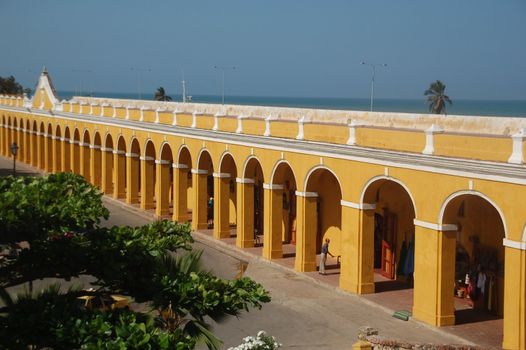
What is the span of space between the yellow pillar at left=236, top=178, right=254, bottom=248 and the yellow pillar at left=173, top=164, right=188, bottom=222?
456cm

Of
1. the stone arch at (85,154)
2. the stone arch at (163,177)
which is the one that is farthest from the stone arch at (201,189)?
the stone arch at (85,154)

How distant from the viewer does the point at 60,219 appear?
32.9ft

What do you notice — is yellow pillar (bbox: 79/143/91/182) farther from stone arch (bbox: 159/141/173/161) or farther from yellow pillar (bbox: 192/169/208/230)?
yellow pillar (bbox: 192/169/208/230)

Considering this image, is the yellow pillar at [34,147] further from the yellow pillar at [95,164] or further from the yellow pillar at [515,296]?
the yellow pillar at [515,296]

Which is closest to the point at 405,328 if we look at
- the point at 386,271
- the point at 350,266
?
the point at 350,266

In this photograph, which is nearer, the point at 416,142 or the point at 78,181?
the point at 78,181

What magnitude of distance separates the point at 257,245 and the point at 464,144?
10934 mm

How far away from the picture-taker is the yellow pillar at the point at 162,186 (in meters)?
30.7

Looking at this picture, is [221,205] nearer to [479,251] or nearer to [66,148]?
[479,251]

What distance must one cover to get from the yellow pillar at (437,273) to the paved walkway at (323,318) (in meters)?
0.29

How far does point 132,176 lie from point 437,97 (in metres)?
27.0

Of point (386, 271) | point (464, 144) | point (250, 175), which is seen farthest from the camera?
point (250, 175)

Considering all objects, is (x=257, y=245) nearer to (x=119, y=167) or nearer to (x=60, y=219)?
(x=119, y=167)

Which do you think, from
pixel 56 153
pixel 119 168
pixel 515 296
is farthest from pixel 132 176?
pixel 515 296
